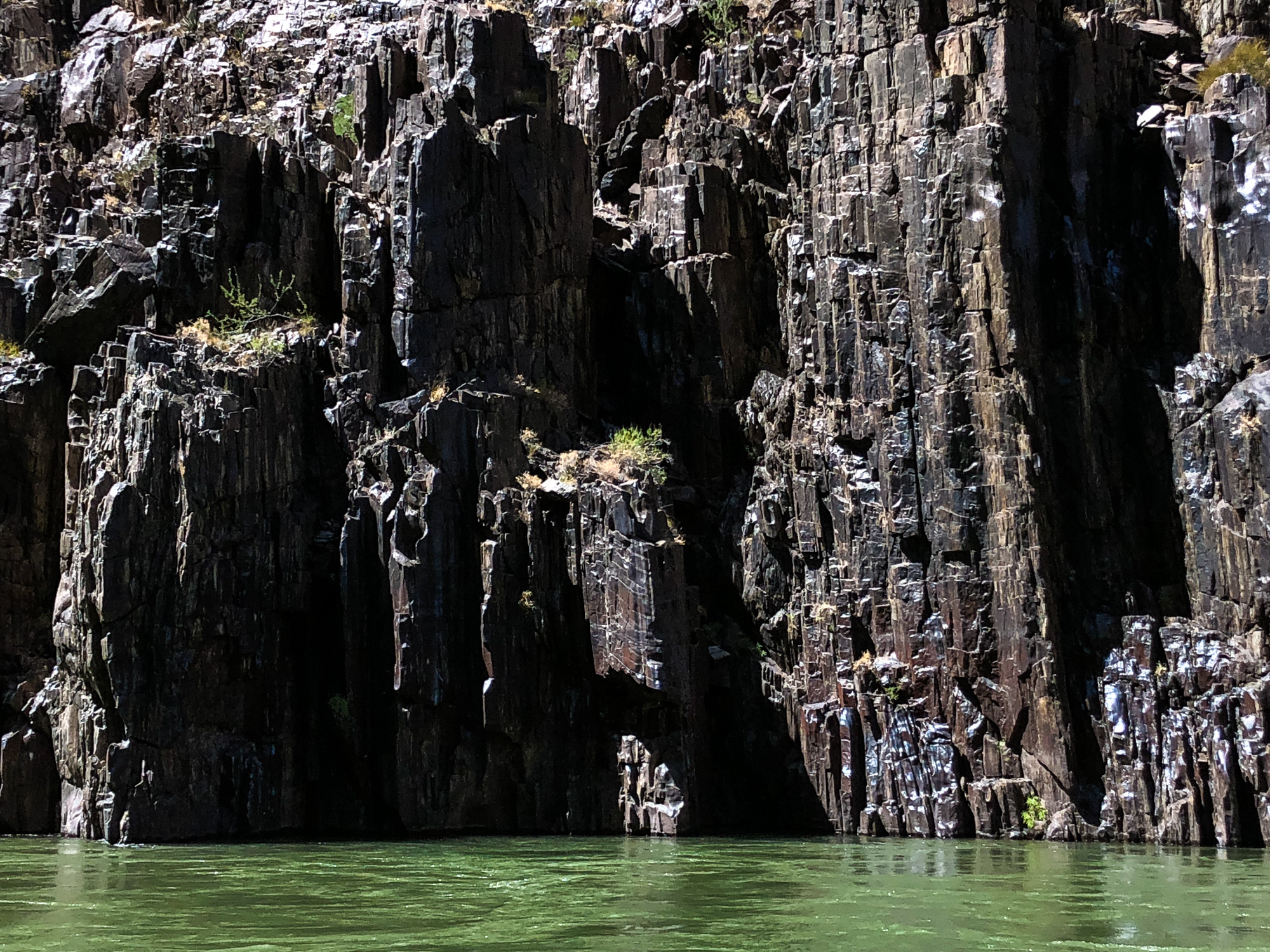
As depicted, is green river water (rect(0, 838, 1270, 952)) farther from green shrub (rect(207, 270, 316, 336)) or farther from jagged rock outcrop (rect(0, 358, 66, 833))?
green shrub (rect(207, 270, 316, 336))

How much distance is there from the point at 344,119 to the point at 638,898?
77.3 feet

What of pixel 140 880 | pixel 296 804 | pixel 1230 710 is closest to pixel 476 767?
pixel 296 804

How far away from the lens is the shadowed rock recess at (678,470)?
92.0ft

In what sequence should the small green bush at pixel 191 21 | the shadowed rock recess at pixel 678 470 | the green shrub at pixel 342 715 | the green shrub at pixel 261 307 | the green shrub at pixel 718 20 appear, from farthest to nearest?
Answer: the small green bush at pixel 191 21 → the green shrub at pixel 718 20 → the green shrub at pixel 261 307 → the green shrub at pixel 342 715 → the shadowed rock recess at pixel 678 470

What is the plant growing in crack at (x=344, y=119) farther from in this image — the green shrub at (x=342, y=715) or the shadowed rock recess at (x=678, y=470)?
the green shrub at (x=342, y=715)

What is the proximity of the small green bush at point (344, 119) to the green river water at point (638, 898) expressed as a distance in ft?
57.5

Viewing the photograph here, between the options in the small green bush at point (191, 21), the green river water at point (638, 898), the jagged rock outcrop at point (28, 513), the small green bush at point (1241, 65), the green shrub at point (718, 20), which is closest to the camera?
the green river water at point (638, 898)

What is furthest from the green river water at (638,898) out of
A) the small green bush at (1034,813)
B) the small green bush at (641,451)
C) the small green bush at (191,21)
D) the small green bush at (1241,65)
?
the small green bush at (191,21)

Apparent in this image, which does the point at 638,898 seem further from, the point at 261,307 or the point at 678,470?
the point at 261,307

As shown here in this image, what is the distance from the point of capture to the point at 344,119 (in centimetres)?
3506

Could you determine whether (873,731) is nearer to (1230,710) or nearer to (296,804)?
(1230,710)

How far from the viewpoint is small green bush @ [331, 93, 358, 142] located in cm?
3488

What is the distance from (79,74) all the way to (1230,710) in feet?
118

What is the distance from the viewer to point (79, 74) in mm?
43594
